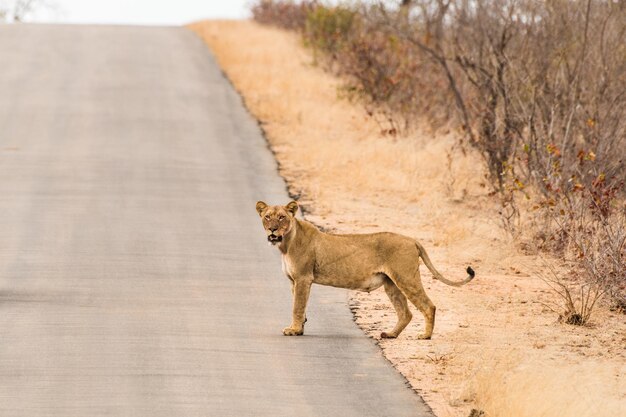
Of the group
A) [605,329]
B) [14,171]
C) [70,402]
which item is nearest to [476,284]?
[605,329]

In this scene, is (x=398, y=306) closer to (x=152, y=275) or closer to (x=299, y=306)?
(x=299, y=306)

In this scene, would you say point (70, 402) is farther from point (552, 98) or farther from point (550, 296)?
point (552, 98)

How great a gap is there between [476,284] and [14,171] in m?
9.49

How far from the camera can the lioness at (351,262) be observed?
1208 cm

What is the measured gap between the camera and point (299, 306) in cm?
1220

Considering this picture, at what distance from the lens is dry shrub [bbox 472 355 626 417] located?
962 cm

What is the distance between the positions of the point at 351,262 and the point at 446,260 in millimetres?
5007

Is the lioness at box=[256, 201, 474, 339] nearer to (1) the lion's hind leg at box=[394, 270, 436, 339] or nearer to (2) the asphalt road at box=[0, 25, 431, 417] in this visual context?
(1) the lion's hind leg at box=[394, 270, 436, 339]

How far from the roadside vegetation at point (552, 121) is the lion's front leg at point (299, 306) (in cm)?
288

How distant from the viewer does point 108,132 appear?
87.0 ft

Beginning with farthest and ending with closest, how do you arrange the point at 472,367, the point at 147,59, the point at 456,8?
the point at 147,59
the point at 456,8
the point at 472,367

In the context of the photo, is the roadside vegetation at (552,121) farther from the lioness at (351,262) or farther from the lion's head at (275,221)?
the lion's head at (275,221)

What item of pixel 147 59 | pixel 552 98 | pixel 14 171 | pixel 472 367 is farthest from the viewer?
pixel 147 59

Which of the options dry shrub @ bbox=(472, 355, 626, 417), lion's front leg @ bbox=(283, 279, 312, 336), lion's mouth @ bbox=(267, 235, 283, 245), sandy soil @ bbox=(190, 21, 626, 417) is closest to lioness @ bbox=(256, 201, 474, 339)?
lion's front leg @ bbox=(283, 279, 312, 336)
